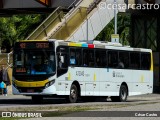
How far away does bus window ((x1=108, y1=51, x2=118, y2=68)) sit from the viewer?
3209cm

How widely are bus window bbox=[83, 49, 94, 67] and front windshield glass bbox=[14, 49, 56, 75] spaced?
2.29 metres

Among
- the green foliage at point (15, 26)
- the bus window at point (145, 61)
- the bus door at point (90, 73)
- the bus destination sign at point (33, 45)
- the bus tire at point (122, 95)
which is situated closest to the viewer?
the bus destination sign at point (33, 45)

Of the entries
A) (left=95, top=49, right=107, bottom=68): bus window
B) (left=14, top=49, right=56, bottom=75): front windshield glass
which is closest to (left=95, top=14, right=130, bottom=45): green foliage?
(left=95, top=49, right=107, bottom=68): bus window

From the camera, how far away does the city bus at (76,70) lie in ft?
94.1

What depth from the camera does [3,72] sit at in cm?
3809

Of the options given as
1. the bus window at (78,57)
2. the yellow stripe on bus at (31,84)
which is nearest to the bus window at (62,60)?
the yellow stripe on bus at (31,84)

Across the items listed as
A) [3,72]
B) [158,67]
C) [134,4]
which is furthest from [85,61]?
[158,67]

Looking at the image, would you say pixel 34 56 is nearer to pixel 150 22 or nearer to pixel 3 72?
pixel 3 72

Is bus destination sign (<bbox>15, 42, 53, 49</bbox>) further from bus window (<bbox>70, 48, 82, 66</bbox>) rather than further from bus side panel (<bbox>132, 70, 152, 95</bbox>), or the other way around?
bus side panel (<bbox>132, 70, 152, 95</bbox>)

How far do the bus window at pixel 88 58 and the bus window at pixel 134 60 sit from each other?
3.23 m

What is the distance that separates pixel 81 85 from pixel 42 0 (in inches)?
776

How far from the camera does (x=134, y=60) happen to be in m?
33.7

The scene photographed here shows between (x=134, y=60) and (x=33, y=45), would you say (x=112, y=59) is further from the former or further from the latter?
(x=33, y=45)

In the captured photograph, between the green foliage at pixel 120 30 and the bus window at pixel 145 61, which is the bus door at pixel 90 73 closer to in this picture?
the bus window at pixel 145 61
